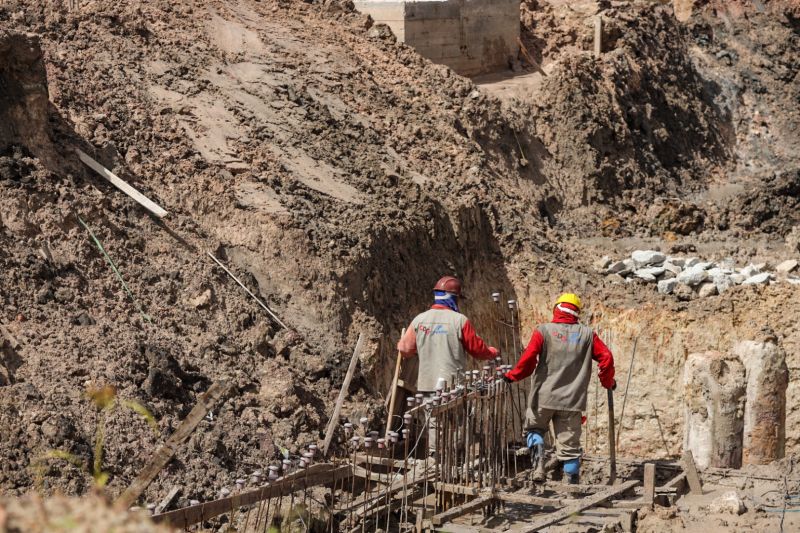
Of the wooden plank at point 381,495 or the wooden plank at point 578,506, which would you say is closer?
the wooden plank at point 578,506

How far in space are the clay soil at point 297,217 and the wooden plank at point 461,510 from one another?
6.06 feet

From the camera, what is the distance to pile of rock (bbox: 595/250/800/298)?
15.8 meters

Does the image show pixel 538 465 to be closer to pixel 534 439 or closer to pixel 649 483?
pixel 534 439

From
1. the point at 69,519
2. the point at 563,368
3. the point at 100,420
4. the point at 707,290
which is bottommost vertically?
the point at 69,519

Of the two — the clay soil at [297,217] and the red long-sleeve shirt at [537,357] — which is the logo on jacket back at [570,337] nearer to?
the red long-sleeve shirt at [537,357]

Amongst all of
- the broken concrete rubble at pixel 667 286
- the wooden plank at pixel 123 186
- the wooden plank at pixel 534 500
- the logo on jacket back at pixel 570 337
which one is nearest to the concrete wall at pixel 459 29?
the broken concrete rubble at pixel 667 286

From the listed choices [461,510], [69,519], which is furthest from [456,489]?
[69,519]

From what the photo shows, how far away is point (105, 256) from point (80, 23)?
4520 mm

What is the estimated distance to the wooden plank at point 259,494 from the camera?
8171 millimetres

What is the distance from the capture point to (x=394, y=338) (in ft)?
44.7

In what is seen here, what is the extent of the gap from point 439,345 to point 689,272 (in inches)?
271

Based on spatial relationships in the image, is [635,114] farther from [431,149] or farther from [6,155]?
[6,155]

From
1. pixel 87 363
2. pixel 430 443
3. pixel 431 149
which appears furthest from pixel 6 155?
pixel 431 149

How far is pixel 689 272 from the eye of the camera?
16172mm
